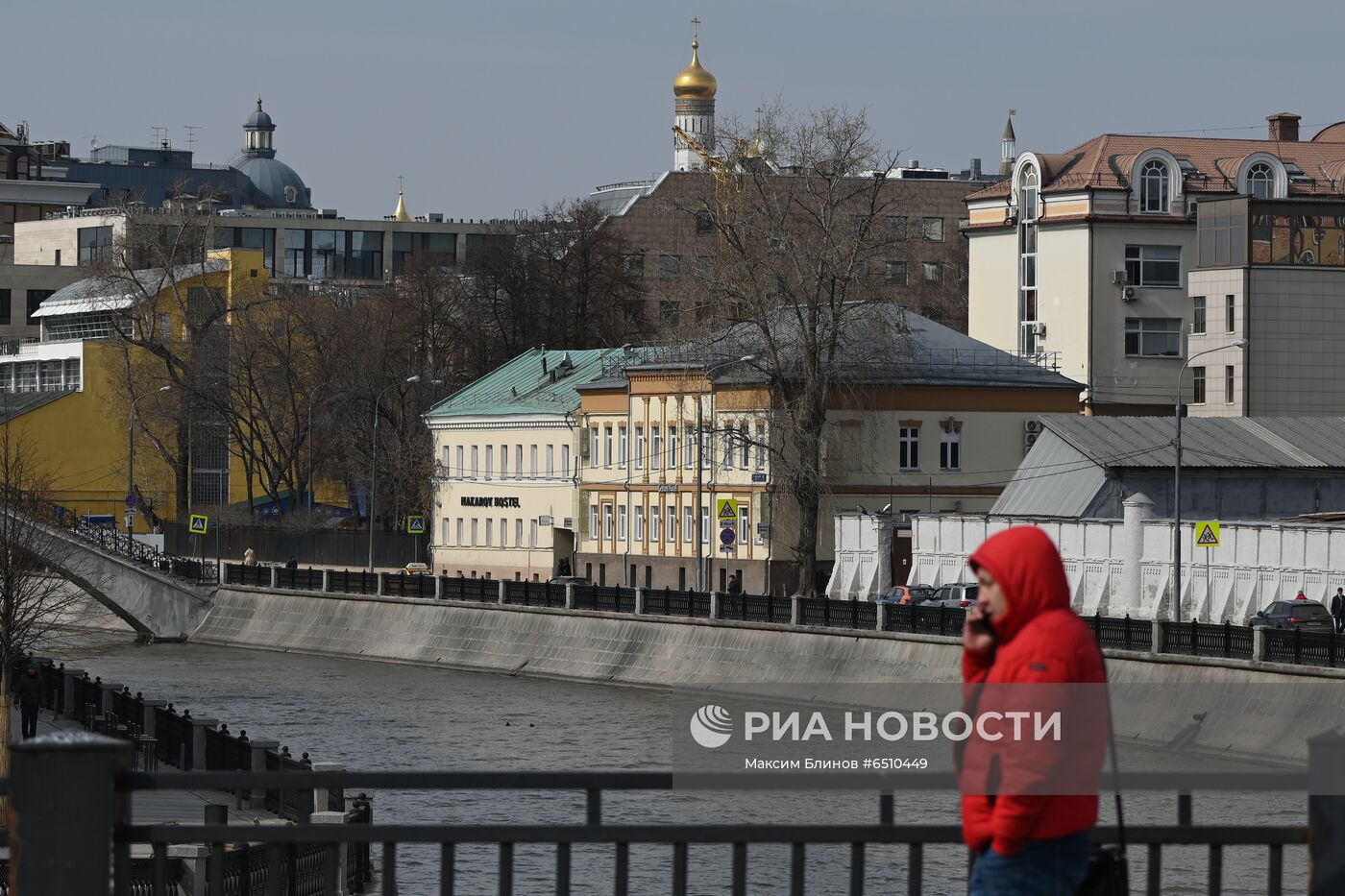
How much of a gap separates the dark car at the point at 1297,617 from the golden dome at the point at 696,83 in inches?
3726

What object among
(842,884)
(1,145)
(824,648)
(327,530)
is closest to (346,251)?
(1,145)

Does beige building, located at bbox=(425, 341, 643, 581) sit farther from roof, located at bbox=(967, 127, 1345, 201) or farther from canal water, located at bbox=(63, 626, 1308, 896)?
roof, located at bbox=(967, 127, 1345, 201)

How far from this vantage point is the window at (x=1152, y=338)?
80875 mm

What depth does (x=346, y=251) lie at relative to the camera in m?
134

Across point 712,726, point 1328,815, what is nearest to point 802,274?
point 712,726

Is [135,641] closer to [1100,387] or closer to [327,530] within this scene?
[327,530]

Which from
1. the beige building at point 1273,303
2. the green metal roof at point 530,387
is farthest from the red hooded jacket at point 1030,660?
the beige building at point 1273,303

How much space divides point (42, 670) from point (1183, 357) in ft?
152

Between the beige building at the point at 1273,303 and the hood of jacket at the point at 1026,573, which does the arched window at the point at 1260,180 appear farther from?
the hood of jacket at the point at 1026,573

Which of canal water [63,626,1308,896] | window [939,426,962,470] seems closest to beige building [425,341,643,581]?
canal water [63,626,1308,896]

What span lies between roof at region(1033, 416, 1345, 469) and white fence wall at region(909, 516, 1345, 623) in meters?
4.38

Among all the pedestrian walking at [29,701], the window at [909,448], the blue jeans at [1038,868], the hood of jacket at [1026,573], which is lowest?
the pedestrian walking at [29,701]

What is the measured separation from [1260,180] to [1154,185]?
13.4ft

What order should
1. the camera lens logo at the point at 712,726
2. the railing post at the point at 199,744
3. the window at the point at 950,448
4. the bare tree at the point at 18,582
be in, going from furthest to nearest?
the window at the point at 950,448, the camera lens logo at the point at 712,726, the bare tree at the point at 18,582, the railing post at the point at 199,744
